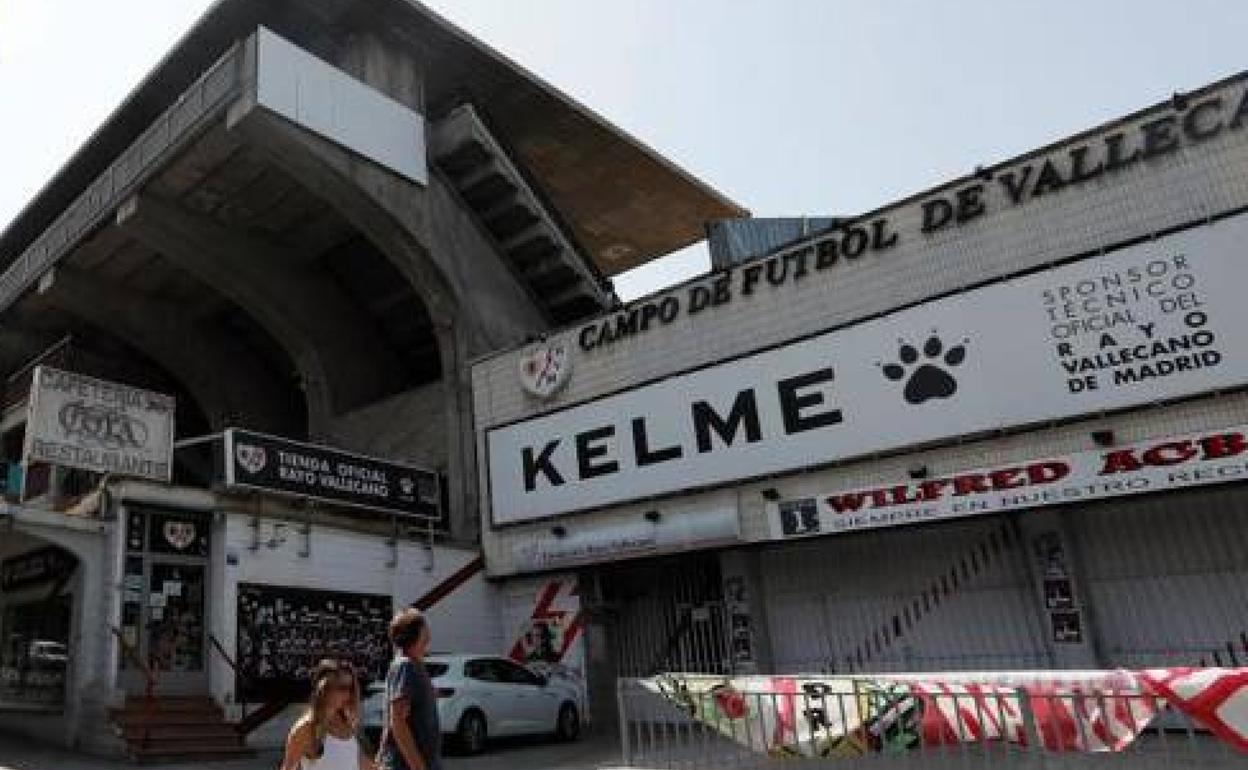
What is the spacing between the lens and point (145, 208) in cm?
2289

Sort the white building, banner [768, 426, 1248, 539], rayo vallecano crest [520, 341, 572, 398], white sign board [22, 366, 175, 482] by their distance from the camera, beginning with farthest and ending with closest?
rayo vallecano crest [520, 341, 572, 398] → white sign board [22, 366, 175, 482] → the white building → banner [768, 426, 1248, 539]

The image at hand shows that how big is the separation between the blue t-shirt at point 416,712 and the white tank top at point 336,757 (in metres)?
0.51

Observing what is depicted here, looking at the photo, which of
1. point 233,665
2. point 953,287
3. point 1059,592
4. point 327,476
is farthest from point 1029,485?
point 327,476

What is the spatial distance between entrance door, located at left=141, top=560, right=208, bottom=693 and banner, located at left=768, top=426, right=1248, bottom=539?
10356 millimetres

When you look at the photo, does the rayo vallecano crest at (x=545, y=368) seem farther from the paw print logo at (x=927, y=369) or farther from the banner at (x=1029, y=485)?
the paw print logo at (x=927, y=369)

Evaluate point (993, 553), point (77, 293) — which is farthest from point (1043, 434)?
point (77, 293)

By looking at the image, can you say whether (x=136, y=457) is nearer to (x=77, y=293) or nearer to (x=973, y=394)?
(x=77, y=293)

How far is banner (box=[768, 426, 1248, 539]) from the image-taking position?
44.3ft

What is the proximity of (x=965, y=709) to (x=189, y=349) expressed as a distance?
2693 centimetres

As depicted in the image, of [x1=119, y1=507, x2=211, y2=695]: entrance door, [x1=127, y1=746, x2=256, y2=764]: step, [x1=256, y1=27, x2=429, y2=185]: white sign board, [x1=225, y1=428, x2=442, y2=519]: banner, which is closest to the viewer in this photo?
[x1=127, y1=746, x2=256, y2=764]: step

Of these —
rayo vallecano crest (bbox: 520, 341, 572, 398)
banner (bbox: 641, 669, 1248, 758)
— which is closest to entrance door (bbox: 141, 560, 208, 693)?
rayo vallecano crest (bbox: 520, 341, 572, 398)

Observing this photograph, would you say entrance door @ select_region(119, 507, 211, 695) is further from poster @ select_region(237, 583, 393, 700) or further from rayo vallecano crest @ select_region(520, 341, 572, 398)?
rayo vallecano crest @ select_region(520, 341, 572, 398)

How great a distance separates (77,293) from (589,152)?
15286 mm

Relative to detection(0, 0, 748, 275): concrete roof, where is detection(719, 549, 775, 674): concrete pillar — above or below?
below
